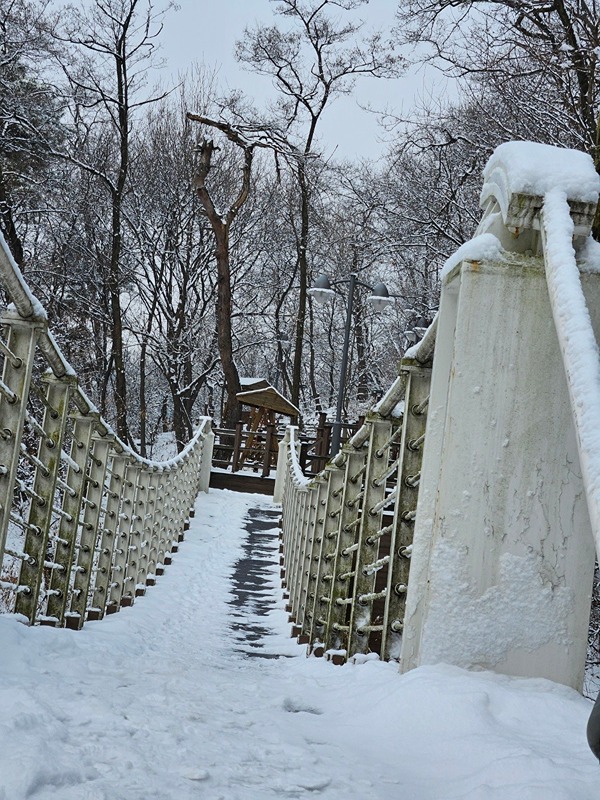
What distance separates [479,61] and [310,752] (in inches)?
384

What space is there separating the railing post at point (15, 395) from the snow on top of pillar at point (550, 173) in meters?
1.92

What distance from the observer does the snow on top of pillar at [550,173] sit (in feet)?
7.91

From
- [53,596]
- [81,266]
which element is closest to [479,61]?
[53,596]

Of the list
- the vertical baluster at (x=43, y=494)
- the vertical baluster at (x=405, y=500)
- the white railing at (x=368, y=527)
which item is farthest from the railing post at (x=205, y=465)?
the vertical baluster at (x=405, y=500)

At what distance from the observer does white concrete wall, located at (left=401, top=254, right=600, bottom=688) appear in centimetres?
248

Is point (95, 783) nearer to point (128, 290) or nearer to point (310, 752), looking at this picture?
point (310, 752)

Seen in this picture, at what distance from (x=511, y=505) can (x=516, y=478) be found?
8cm

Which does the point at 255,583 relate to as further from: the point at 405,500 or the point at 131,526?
the point at 405,500

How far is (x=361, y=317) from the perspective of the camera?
2805 centimetres

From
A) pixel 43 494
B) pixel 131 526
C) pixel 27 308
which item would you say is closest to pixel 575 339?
pixel 27 308

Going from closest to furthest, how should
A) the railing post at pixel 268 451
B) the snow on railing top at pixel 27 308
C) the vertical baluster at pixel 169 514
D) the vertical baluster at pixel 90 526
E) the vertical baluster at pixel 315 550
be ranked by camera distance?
the snow on railing top at pixel 27 308 < the vertical baluster at pixel 90 526 < the vertical baluster at pixel 315 550 < the vertical baluster at pixel 169 514 < the railing post at pixel 268 451

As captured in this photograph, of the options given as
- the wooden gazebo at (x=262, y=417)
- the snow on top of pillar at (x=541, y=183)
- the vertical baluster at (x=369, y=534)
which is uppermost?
the wooden gazebo at (x=262, y=417)

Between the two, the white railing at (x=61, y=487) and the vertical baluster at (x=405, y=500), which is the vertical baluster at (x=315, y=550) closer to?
the white railing at (x=61, y=487)

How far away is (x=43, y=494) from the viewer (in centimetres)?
396
